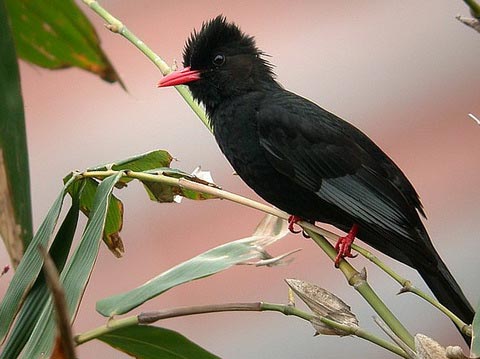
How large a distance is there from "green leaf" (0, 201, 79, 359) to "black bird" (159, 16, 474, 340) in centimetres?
96

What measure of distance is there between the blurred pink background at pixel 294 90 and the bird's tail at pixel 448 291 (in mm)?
3266

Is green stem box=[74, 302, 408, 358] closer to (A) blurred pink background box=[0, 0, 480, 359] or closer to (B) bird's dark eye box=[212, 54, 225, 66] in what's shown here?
(B) bird's dark eye box=[212, 54, 225, 66]

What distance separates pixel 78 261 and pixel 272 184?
1.25m

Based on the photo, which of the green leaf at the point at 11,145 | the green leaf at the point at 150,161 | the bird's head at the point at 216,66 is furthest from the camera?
the bird's head at the point at 216,66

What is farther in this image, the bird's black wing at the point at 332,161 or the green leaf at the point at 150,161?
the bird's black wing at the point at 332,161

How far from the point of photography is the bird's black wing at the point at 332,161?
2.69 meters

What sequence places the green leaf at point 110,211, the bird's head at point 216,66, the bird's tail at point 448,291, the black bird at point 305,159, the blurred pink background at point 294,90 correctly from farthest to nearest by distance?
the blurred pink background at point 294,90 < the bird's head at point 216,66 < the black bird at point 305,159 < the bird's tail at point 448,291 < the green leaf at point 110,211

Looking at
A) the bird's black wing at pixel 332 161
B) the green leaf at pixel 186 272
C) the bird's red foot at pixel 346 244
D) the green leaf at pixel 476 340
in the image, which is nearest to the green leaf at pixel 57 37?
the green leaf at pixel 186 272

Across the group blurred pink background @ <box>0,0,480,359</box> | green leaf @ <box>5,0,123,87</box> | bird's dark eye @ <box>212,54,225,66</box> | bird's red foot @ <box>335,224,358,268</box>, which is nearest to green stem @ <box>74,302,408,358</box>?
green leaf @ <box>5,0,123,87</box>

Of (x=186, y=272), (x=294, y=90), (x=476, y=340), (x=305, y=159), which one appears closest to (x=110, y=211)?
(x=186, y=272)

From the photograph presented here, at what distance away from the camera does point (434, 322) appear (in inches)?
226

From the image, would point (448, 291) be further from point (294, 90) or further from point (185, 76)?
point (294, 90)

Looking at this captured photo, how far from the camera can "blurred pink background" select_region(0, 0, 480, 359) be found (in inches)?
238

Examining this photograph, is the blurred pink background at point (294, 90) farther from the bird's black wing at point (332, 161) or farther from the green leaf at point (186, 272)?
the green leaf at point (186, 272)
